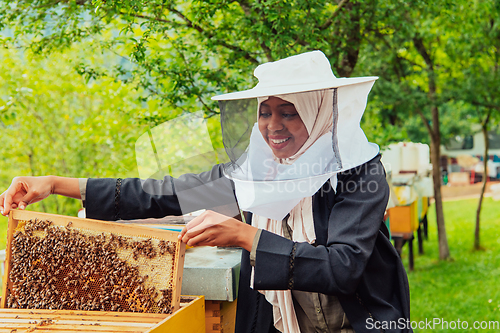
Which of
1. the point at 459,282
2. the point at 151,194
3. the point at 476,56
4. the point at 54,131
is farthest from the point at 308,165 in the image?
the point at 476,56

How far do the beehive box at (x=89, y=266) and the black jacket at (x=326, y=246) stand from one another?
22 cm

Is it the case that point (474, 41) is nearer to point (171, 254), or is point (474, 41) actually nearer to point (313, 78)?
point (313, 78)

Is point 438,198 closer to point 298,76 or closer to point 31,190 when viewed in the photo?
point 298,76

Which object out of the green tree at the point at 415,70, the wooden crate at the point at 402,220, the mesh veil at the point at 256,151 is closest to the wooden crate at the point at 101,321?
the mesh veil at the point at 256,151

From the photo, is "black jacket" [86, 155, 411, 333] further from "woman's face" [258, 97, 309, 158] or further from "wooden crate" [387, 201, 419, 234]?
"wooden crate" [387, 201, 419, 234]

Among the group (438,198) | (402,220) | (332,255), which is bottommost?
(402,220)

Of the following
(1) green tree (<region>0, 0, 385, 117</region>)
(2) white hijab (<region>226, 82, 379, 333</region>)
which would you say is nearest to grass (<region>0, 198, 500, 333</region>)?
(1) green tree (<region>0, 0, 385, 117</region>)

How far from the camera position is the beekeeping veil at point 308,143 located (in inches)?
55.5

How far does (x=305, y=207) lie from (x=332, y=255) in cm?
28

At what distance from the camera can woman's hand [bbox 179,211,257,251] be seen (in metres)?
1.28

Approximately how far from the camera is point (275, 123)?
1.53 metres

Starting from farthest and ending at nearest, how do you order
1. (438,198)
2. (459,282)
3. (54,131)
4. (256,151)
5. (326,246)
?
1. (438,198)
2. (459,282)
3. (54,131)
4. (256,151)
5. (326,246)

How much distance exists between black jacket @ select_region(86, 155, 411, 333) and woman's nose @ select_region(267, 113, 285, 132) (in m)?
0.28

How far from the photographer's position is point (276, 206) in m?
1.44
